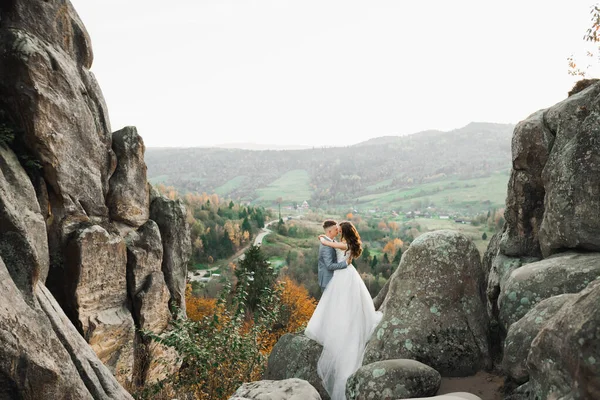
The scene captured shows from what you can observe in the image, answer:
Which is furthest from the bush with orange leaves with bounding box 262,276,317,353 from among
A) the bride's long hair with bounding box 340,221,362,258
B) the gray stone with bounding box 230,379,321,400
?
the gray stone with bounding box 230,379,321,400

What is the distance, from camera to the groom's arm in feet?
37.4

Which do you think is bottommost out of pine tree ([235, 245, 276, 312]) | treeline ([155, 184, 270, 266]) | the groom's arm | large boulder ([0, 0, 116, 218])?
treeline ([155, 184, 270, 266])

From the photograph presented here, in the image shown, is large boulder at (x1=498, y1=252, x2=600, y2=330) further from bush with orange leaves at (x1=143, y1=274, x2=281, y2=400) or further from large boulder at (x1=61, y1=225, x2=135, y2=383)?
large boulder at (x1=61, y1=225, x2=135, y2=383)

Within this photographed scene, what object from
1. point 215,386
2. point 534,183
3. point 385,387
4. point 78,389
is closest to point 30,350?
point 78,389

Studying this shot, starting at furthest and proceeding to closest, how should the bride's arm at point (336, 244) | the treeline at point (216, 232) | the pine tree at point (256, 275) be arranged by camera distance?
the treeline at point (216, 232)
the pine tree at point (256, 275)
the bride's arm at point (336, 244)

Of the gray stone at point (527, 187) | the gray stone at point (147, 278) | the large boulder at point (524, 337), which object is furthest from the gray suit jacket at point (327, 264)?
the gray stone at point (147, 278)

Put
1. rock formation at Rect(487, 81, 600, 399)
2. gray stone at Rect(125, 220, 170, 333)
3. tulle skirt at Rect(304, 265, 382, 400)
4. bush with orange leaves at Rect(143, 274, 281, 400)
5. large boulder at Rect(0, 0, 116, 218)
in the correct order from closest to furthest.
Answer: rock formation at Rect(487, 81, 600, 399) → tulle skirt at Rect(304, 265, 382, 400) → bush with orange leaves at Rect(143, 274, 281, 400) → large boulder at Rect(0, 0, 116, 218) → gray stone at Rect(125, 220, 170, 333)

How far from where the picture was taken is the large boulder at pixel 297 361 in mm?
10648

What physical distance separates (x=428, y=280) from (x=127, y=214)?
18396mm

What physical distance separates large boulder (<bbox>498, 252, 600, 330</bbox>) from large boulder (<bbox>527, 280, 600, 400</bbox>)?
10.5ft

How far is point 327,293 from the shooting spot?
454 inches

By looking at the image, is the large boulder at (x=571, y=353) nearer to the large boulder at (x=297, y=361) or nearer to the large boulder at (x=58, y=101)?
the large boulder at (x=297, y=361)

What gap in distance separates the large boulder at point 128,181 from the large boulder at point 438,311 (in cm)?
1731

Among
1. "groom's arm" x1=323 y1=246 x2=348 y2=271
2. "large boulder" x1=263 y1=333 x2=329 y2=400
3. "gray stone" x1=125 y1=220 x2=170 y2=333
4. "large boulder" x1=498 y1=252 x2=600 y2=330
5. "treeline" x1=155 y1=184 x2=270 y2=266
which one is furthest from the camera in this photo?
"treeline" x1=155 y1=184 x2=270 y2=266
